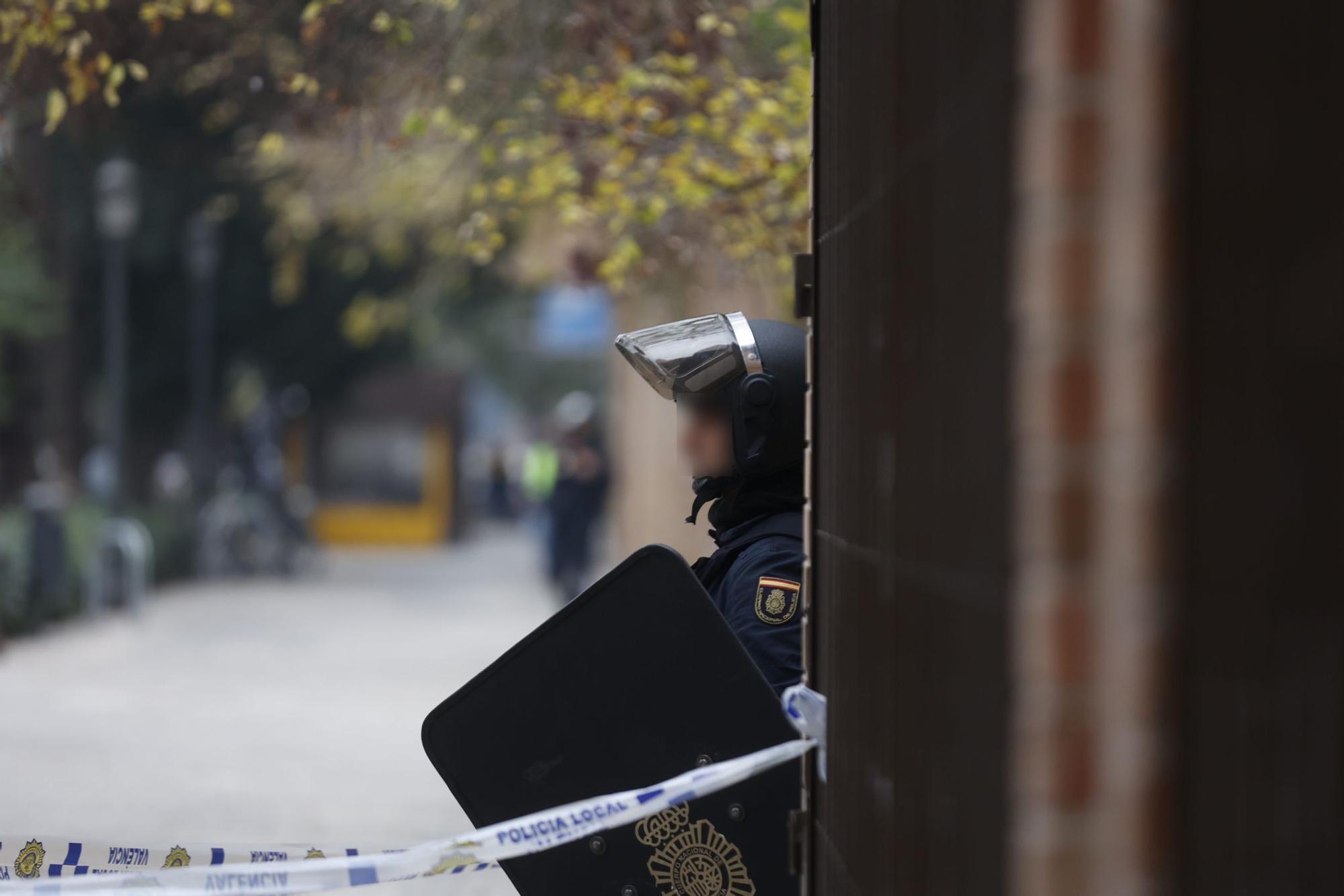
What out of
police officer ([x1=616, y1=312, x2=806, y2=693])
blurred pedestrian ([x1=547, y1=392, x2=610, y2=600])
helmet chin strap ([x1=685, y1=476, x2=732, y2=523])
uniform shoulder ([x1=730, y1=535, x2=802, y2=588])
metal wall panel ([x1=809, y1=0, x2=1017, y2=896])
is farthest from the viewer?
blurred pedestrian ([x1=547, y1=392, x2=610, y2=600])

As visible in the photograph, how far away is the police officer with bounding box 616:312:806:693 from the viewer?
325 cm

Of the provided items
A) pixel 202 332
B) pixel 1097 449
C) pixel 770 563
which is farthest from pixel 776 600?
pixel 202 332

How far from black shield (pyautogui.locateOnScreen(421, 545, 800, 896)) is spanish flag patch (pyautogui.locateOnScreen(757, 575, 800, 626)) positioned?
39cm

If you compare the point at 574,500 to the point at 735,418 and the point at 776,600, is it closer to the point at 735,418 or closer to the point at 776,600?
the point at 735,418

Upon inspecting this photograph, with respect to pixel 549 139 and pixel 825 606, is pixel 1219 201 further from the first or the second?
pixel 549 139

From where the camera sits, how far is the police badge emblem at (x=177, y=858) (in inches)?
112

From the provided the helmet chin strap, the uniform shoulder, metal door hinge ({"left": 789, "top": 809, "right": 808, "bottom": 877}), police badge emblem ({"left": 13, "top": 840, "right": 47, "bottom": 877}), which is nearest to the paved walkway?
police badge emblem ({"left": 13, "top": 840, "right": 47, "bottom": 877})

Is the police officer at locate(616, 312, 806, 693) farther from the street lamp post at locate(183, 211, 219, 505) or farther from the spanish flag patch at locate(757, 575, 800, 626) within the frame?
the street lamp post at locate(183, 211, 219, 505)

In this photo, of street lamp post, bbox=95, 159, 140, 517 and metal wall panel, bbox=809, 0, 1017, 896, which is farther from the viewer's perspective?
street lamp post, bbox=95, 159, 140, 517

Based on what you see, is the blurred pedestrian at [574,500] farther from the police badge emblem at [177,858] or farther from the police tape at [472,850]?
the police tape at [472,850]

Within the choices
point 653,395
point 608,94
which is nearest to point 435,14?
point 608,94

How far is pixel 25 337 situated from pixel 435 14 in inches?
653

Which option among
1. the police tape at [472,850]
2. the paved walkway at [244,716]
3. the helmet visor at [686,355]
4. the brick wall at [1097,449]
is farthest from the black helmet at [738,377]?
the paved walkway at [244,716]

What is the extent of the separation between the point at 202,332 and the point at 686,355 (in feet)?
61.4
